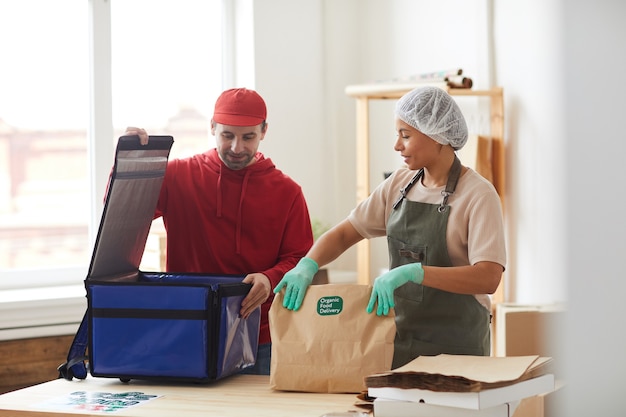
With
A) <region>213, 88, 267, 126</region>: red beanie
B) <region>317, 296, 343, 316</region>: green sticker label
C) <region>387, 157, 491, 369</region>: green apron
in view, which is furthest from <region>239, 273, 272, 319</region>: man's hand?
<region>213, 88, 267, 126</region>: red beanie

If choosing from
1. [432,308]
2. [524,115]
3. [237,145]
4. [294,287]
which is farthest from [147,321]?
[524,115]

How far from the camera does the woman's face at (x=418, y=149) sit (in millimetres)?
2076

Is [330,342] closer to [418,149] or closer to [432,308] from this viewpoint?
[432,308]

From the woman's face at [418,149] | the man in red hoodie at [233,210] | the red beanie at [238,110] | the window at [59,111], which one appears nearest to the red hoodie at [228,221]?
the man in red hoodie at [233,210]

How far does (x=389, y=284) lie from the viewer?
1832mm

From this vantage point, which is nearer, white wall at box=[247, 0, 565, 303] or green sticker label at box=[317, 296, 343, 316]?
green sticker label at box=[317, 296, 343, 316]

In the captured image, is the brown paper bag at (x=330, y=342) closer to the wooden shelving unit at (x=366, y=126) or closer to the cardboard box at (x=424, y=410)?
the cardboard box at (x=424, y=410)

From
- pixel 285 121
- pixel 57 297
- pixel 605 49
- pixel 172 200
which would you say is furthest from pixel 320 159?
pixel 605 49

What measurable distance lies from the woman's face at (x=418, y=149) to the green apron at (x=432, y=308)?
7 cm

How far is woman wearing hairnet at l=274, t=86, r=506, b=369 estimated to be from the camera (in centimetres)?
195

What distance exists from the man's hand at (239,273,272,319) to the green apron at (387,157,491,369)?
0.35 meters

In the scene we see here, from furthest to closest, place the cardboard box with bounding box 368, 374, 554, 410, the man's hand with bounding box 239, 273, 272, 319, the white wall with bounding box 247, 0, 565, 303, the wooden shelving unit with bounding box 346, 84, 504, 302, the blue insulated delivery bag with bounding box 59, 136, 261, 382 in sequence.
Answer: the wooden shelving unit with bounding box 346, 84, 504, 302 < the white wall with bounding box 247, 0, 565, 303 < the man's hand with bounding box 239, 273, 272, 319 < the blue insulated delivery bag with bounding box 59, 136, 261, 382 < the cardboard box with bounding box 368, 374, 554, 410

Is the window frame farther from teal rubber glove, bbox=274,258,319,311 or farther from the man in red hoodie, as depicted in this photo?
teal rubber glove, bbox=274,258,319,311

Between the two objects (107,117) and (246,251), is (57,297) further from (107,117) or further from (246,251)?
(246,251)
